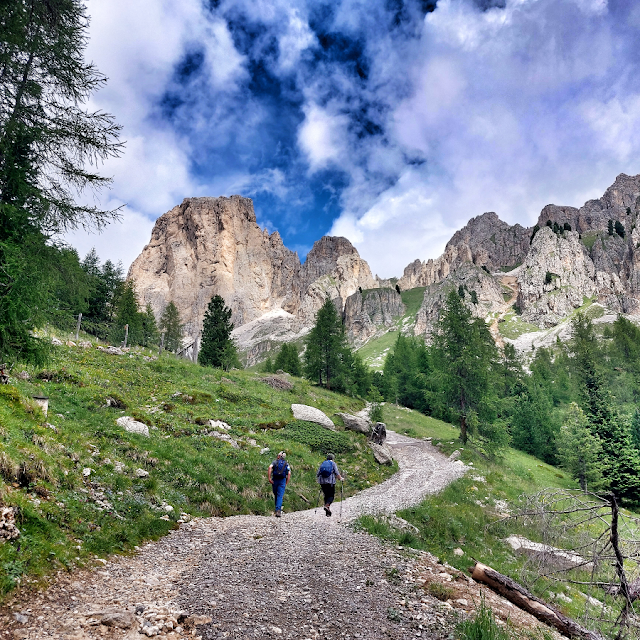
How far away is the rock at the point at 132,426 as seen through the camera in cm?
1368

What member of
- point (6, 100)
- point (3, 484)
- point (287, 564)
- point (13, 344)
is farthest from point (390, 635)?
point (6, 100)

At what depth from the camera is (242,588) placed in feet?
21.1

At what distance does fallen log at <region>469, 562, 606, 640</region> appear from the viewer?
600cm

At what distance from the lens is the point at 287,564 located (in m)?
7.73

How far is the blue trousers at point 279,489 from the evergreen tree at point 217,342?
33595 millimetres

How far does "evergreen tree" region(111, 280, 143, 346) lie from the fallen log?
53238mm

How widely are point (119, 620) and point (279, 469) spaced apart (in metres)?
7.96

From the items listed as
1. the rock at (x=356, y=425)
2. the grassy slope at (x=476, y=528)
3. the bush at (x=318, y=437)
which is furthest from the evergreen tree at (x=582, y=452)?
the bush at (x=318, y=437)

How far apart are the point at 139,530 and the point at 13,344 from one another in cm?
589

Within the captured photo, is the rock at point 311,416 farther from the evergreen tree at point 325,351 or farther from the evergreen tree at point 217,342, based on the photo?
the evergreen tree at point 325,351

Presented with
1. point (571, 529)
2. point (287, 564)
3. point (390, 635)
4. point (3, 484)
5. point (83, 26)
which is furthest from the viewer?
point (83, 26)

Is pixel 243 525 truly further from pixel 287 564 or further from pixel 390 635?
pixel 390 635

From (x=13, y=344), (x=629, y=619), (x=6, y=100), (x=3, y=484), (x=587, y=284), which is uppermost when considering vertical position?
(x=587, y=284)

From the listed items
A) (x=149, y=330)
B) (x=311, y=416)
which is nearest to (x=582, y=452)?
(x=311, y=416)
